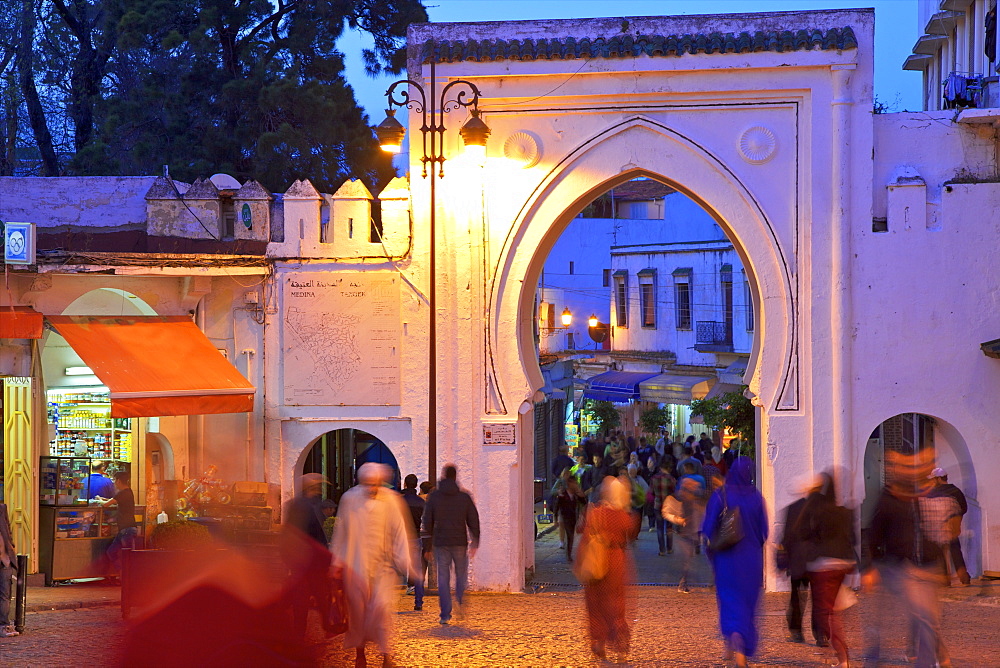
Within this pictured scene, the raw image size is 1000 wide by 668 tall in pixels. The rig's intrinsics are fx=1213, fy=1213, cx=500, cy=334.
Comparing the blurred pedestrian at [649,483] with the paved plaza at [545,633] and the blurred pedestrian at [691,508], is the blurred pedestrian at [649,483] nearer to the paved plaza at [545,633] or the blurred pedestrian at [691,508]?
the paved plaza at [545,633]

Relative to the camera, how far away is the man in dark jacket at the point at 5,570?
32.1 feet

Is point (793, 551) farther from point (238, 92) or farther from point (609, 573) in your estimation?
point (238, 92)

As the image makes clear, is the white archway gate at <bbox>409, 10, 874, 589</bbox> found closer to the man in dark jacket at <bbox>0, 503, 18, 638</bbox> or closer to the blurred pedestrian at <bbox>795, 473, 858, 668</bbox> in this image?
the blurred pedestrian at <bbox>795, 473, 858, 668</bbox>

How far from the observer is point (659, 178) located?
13.4 m

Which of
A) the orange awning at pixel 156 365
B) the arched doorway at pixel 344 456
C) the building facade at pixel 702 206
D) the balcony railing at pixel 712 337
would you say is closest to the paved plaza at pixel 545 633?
the building facade at pixel 702 206

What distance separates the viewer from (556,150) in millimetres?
13422

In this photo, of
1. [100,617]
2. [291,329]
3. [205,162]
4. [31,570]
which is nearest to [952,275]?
[291,329]

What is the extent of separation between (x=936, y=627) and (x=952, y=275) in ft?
19.7

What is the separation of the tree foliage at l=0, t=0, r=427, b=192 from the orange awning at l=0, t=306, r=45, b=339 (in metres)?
9.62

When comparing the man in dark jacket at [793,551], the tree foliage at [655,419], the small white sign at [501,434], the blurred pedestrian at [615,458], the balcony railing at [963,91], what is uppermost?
the balcony railing at [963,91]

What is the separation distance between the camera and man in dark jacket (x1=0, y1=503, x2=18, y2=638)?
32.1ft

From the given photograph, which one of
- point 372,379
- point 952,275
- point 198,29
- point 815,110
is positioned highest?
point 198,29

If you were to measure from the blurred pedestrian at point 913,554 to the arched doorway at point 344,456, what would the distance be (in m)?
9.14

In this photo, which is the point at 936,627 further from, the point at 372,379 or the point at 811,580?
the point at 372,379
